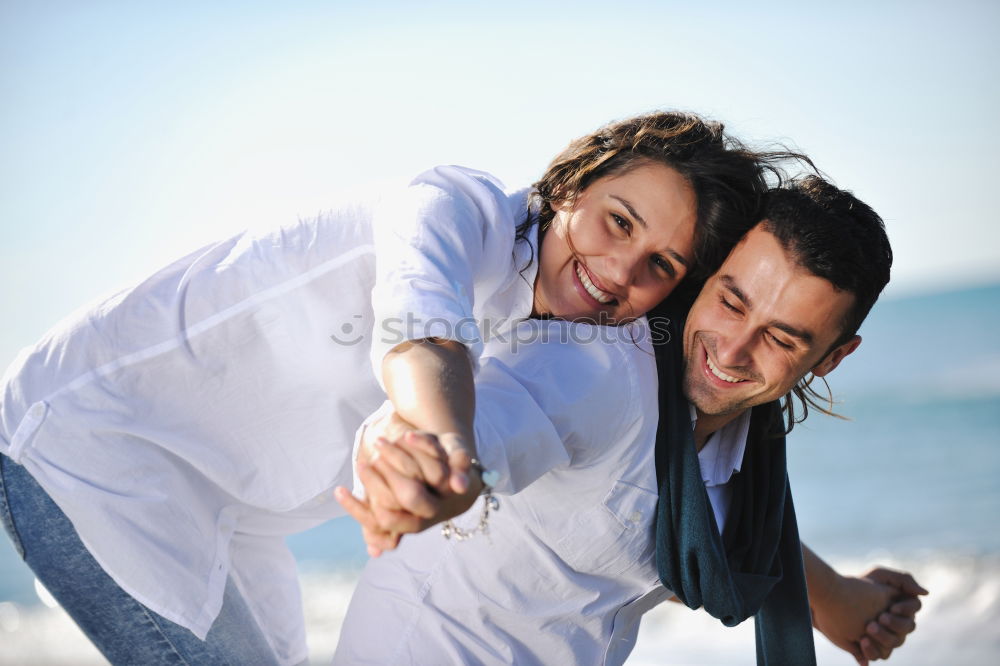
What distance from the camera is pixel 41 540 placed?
222cm

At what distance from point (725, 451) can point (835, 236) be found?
0.65m

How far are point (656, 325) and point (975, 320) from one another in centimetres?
2986

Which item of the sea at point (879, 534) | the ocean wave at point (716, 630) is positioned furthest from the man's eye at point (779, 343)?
the ocean wave at point (716, 630)

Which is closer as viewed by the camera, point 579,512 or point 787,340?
point 579,512

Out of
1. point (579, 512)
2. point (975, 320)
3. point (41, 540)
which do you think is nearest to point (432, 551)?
point (579, 512)

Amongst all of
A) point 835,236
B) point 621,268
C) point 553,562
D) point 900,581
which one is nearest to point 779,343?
point 835,236

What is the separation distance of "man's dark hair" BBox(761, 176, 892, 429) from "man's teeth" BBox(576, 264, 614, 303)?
445 mm

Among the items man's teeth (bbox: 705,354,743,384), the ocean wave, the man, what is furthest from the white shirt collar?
the ocean wave

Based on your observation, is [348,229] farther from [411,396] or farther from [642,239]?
[411,396]

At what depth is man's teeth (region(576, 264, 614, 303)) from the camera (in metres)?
2.43

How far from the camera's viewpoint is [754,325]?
7.44 feet

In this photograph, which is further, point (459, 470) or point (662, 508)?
point (662, 508)

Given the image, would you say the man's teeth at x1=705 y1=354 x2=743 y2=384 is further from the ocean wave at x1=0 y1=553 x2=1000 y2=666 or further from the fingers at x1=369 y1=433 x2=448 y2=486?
the ocean wave at x1=0 y1=553 x2=1000 y2=666

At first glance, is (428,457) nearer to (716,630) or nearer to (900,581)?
(900,581)
